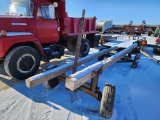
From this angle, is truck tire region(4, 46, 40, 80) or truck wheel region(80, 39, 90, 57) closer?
truck tire region(4, 46, 40, 80)

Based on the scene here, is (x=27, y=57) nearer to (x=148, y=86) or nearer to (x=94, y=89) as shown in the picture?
(x=94, y=89)

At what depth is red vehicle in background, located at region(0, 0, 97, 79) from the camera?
13.4 ft

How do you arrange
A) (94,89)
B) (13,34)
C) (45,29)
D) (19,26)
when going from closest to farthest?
1. (94,89)
2. (13,34)
3. (19,26)
4. (45,29)

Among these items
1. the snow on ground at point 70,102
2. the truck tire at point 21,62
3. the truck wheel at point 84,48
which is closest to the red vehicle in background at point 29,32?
the truck tire at point 21,62

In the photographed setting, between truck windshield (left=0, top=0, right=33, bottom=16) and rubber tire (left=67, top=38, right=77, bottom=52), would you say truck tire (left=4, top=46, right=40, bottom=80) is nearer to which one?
truck windshield (left=0, top=0, right=33, bottom=16)

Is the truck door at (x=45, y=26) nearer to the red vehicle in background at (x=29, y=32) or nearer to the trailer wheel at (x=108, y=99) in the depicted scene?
the red vehicle in background at (x=29, y=32)

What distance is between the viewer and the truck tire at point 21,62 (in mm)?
4021

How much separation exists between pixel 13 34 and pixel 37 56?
88 cm

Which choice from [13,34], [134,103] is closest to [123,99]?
[134,103]

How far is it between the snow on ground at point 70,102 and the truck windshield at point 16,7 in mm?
1969

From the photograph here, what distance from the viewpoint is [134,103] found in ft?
10.8

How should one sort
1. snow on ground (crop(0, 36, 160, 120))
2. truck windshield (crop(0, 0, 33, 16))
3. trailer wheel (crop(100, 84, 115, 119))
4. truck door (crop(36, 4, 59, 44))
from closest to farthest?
A: trailer wheel (crop(100, 84, 115, 119)) < snow on ground (crop(0, 36, 160, 120)) < truck windshield (crop(0, 0, 33, 16)) < truck door (crop(36, 4, 59, 44))

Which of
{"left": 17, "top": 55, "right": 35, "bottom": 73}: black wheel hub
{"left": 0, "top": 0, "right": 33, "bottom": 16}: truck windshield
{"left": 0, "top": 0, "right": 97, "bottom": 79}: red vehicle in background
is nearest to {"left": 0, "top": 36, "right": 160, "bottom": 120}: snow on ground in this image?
{"left": 17, "top": 55, "right": 35, "bottom": 73}: black wheel hub

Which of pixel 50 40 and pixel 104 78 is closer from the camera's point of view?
pixel 104 78
